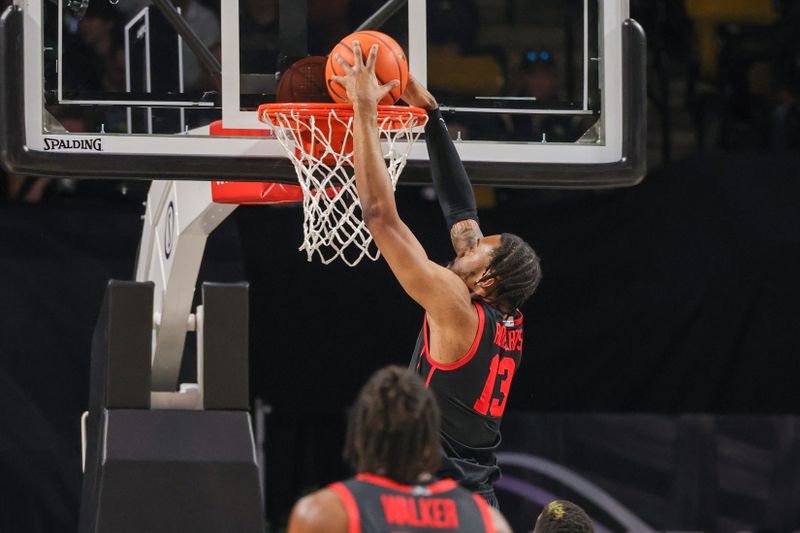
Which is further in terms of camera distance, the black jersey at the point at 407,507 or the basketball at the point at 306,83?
the basketball at the point at 306,83

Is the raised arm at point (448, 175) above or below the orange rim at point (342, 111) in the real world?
below

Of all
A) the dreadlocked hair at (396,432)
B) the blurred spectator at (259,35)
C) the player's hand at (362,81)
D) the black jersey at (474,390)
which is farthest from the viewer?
the blurred spectator at (259,35)

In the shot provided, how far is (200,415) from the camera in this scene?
5.68 meters

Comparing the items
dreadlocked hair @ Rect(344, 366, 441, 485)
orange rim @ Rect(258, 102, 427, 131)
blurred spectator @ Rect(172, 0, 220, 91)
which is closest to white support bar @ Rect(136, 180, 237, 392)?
blurred spectator @ Rect(172, 0, 220, 91)

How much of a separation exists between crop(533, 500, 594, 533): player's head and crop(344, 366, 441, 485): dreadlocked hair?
1.30 meters

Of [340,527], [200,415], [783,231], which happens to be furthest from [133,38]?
[783,231]

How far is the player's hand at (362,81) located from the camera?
376 centimetres

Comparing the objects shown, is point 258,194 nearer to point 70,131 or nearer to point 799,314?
point 70,131

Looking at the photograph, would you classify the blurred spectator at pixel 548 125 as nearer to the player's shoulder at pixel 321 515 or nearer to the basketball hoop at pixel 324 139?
the basketball hoop at pixel 324 139

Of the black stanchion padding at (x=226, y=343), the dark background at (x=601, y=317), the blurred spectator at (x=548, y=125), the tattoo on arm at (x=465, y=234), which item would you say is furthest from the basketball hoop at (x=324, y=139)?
the dark background at (x=601, y=317)

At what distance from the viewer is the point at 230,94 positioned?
468cm

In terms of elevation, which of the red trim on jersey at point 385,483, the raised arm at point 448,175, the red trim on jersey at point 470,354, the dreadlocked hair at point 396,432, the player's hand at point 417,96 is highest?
the player's hand at point 417,96

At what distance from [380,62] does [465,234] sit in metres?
0.63

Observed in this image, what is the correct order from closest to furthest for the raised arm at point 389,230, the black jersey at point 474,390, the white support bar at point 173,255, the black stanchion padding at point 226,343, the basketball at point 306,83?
the raised arm at point 389,230, the black jersey at point 474,390, the basketball at point 306,83, the white support bar at point 173,255, the black stanchion padding at point 226,343
